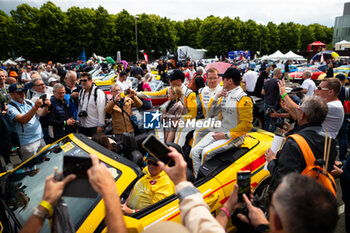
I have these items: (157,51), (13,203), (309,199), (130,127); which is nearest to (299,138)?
(309,199)

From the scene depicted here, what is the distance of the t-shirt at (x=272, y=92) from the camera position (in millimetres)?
6262

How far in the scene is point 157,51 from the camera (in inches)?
1964

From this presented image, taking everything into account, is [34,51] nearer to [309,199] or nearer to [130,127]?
[130,127]

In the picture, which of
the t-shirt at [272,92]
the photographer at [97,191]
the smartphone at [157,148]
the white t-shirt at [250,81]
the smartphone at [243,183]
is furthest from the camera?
the white t-shirt at [250,81]

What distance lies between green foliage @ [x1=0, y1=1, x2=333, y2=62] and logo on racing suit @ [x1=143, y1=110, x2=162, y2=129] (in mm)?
39182

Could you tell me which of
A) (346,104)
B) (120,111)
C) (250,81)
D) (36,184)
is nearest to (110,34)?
(250,81)

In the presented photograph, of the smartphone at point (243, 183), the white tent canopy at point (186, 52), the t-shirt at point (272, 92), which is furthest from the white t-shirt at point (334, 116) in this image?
the white tent canopy at point (186, 52)

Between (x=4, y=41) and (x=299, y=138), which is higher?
(x=4, y=41)

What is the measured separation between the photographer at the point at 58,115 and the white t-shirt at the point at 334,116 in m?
4.32

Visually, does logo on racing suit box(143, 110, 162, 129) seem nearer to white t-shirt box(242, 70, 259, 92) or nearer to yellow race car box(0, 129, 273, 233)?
yellow race car box(0, 129, 273, 233)

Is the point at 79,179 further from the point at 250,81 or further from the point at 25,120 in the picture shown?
the point at 250,81

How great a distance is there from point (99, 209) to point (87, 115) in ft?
9.09

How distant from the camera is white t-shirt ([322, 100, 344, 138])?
3.39 metres

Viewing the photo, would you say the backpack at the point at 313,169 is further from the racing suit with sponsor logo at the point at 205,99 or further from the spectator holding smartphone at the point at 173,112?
the spectator holding smartphone at the point at 173,112
